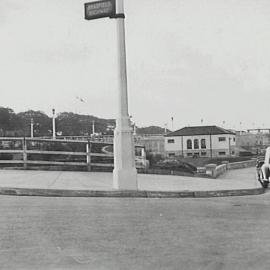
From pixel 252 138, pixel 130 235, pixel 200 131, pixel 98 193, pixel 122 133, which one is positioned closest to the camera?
pixel 130 235

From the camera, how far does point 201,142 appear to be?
326 ft

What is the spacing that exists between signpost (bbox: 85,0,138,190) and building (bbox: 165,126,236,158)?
3333 inches

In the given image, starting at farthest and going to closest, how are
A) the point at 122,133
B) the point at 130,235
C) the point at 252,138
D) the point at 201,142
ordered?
the point at 252,138 < the point at 201,142 < the point at 122,133 < the point at 130,235

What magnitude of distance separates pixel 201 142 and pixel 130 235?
93.4 m

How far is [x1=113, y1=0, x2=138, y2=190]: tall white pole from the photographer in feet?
39.1

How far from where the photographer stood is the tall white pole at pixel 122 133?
470 inches

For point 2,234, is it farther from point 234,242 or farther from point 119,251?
point 234,242

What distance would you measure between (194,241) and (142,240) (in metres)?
0.64

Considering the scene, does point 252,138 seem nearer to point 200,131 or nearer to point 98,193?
point 200,131

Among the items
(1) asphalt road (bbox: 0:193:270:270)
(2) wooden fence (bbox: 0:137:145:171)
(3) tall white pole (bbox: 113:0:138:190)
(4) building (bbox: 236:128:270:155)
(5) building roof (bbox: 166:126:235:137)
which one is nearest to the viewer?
(1) asphalt road (bbox: 0:193:270:270)

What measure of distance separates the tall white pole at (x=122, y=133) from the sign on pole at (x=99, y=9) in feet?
0.46

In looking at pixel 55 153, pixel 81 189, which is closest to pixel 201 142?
pixel 55 153

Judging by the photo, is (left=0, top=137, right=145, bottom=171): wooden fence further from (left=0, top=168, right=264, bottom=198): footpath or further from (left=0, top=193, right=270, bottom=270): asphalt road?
(left=0, top=193, right=270, bottom=270): asphalt road

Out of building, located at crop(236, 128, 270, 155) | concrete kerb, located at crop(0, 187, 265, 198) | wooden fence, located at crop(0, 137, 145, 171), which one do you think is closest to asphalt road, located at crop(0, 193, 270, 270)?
concrete kerb, located at crop(0, 187, 265, 198)
